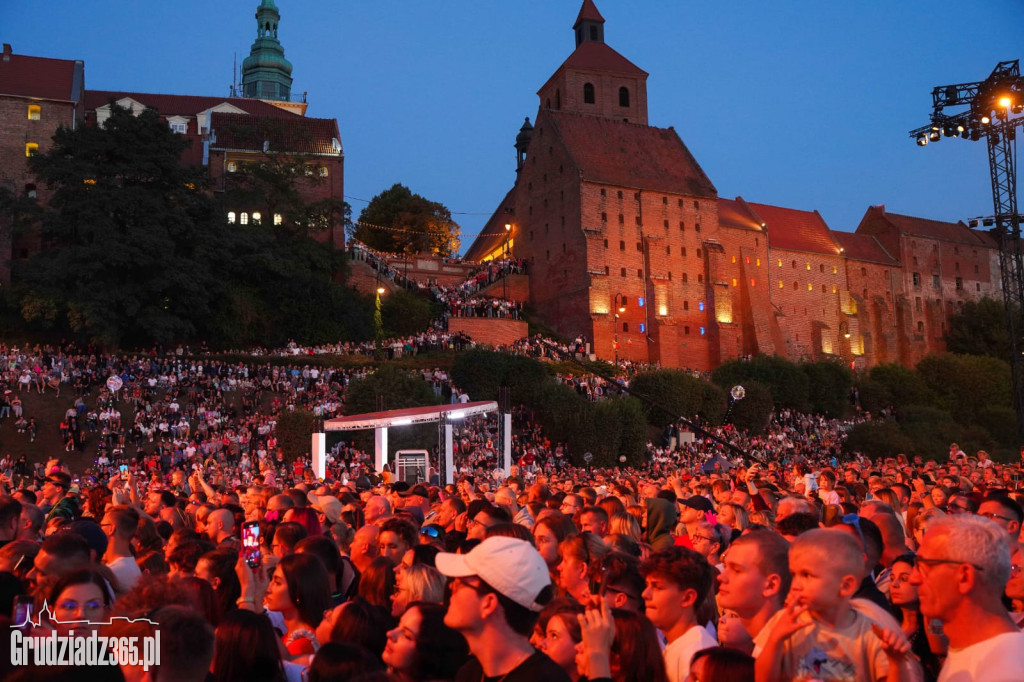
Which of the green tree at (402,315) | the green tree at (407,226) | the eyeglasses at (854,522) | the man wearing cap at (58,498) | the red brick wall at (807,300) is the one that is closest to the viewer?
Answer: the eyeglasses at (854,522)

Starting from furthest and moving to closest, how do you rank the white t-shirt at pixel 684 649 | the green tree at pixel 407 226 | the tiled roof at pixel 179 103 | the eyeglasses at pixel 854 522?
the green tree at pixel 407 226, the tiled roof at pixel 179 103, the eyeglasses at pixel 854 522, the white t-shirt at pixel 684 649

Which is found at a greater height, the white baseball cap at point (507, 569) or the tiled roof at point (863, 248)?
the tiled roof at point (863, 248)

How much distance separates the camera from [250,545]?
5727mm

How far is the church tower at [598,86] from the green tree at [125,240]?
34.7 metres

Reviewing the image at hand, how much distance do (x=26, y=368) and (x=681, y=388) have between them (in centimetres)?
3173

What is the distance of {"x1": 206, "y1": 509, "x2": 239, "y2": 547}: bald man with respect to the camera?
801 cm

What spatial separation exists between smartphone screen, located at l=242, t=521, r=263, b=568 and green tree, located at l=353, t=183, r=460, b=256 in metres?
65.5

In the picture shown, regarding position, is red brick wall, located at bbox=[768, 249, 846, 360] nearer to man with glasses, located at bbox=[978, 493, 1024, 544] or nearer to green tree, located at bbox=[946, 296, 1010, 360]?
green tree, located at bbox=[946, 296, 1010, 360]

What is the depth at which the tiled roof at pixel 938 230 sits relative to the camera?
87750 millimetres

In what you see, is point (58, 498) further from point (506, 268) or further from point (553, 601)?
point (506, 268)

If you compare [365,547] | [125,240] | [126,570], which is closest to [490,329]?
[125,240]

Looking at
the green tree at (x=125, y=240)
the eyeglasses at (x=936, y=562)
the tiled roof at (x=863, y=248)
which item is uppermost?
the tiled roof at (x=863, y=248)

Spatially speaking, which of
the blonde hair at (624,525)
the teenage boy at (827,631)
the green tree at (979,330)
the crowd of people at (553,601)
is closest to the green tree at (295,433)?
the crowd of people at (553,601)

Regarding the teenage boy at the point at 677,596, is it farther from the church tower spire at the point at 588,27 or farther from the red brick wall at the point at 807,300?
the church tower spire at the point at 588,27
